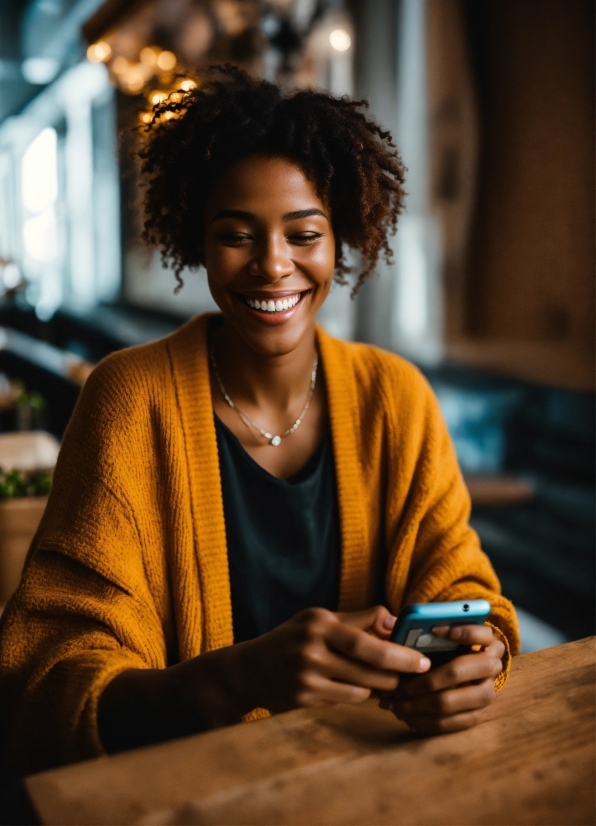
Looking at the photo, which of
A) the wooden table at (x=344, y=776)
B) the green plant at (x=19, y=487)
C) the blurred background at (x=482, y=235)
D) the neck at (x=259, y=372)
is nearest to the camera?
the wooden table at (x=344, y=776)

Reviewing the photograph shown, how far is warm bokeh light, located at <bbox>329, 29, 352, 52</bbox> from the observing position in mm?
3860

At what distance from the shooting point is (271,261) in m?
1.35

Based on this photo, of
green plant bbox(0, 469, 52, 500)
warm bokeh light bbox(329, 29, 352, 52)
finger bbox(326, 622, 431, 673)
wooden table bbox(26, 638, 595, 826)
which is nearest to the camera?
wooden table bbox(26, 638, 595, 826)

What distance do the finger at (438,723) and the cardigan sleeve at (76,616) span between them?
1.28ft

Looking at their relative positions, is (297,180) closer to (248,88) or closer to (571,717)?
(248,88)

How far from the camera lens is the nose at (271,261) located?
1349 mm

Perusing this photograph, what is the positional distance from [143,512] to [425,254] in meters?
2.47

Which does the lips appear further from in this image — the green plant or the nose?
the green plant

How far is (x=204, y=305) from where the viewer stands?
240 inches

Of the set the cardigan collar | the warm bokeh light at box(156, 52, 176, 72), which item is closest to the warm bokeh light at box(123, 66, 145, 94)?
the warm bokeh light at box(156, 52, 176, 72)

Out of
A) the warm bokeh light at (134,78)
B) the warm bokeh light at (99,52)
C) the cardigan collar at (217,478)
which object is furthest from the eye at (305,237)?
the warm bokeh light at (134,78)

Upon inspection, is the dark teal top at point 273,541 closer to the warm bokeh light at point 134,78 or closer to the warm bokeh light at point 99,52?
the warm bokeh light at point 99,52

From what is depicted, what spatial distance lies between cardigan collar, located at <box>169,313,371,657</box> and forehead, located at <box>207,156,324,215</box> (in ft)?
0.91

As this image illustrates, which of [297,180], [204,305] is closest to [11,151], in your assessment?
[204,305]
